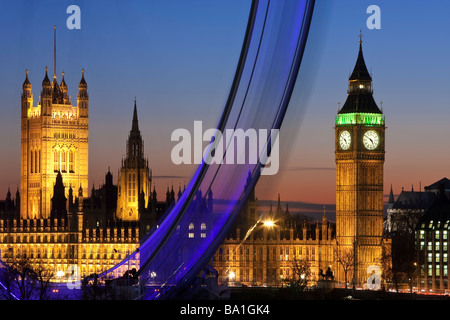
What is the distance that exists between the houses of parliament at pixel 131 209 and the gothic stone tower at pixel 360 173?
74 mm

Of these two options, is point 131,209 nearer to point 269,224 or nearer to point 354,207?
point 269,224

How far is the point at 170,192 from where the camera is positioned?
123750mm

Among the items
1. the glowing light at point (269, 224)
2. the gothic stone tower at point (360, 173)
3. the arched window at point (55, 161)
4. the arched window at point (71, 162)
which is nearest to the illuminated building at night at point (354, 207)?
the gothic stone tower at point (360, 173)

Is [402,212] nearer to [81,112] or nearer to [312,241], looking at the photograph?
[81,112]

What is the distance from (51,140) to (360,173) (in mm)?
44930

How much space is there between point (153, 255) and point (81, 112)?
115199 mm

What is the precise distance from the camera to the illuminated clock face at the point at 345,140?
377 ft

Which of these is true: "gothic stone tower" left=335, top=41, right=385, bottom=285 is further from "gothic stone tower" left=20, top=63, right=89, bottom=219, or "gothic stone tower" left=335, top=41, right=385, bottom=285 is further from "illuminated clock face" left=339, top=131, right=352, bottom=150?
"gothic stone tower" left=20, top=63, right=89, bottom=219

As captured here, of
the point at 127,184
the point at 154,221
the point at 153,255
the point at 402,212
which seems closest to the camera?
the point at 153,255

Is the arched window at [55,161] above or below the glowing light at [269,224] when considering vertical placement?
above

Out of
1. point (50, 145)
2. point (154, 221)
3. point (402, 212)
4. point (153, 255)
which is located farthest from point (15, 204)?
point (153, 255)

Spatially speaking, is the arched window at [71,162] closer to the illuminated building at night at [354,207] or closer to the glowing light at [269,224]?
the illuminated building at night at [354,207]

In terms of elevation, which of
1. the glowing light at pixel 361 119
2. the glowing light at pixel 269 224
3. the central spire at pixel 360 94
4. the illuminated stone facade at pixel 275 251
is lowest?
the illuminated stone facade at pixel 275 251
